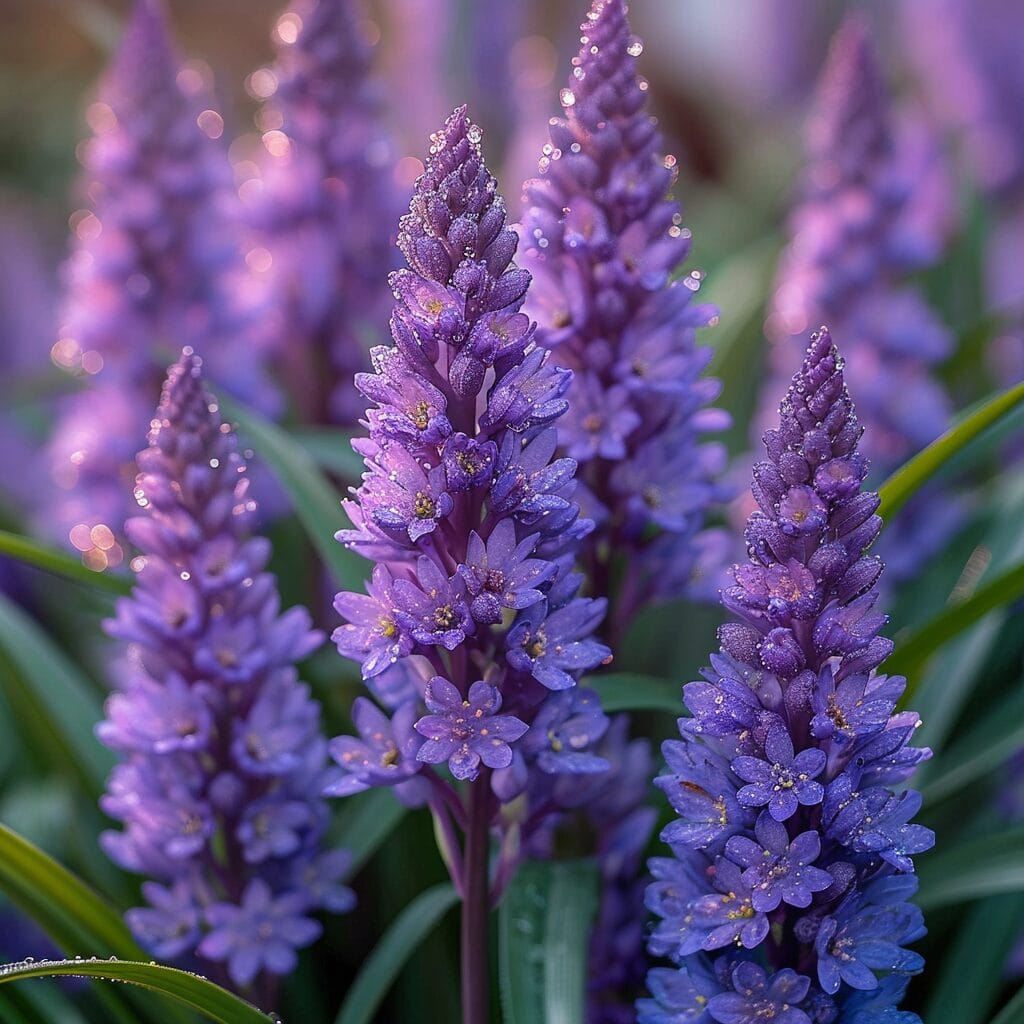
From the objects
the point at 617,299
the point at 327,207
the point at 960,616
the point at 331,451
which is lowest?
the point at 960,616

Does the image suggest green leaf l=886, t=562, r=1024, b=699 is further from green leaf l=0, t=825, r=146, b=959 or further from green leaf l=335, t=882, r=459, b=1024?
green leaf l=0, t=825, r=146, b=959

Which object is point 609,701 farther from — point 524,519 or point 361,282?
point 361,282

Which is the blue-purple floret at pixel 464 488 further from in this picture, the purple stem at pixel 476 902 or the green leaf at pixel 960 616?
the green leaf at pixel 960 616

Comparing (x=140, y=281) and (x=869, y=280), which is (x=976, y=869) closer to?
(x=869, y=280)

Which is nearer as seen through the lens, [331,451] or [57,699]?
[57,699]

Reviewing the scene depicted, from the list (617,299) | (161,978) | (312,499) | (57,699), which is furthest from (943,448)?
(57,699)

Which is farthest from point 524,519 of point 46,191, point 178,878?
point 46,191
